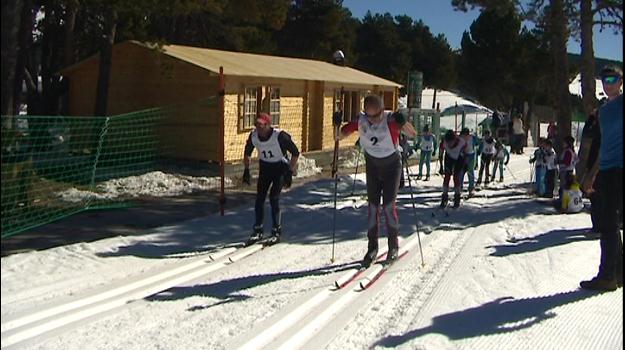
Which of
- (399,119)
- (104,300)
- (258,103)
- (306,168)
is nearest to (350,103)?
(306,168)

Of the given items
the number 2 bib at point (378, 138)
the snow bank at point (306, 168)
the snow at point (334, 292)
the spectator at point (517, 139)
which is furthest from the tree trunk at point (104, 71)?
the spectator at point (517, 139)

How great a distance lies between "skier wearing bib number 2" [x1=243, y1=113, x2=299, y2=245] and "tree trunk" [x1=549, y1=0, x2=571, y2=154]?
8.86 m

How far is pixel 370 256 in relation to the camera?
7.44 meters

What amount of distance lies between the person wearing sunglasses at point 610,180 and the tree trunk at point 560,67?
382 inches

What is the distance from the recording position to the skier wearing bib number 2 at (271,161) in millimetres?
8477

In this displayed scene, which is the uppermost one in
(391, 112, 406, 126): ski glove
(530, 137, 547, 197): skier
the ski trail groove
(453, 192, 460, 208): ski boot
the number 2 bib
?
(391, 112, 406, 126): ski glove

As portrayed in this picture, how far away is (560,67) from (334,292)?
11449 millimetres

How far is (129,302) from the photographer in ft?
19.7

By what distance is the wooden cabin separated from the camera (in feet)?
59.0

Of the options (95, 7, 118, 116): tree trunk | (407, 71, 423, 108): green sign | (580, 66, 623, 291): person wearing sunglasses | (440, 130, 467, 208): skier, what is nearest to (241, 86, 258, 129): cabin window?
(95, 7, 118, 116): tree trunk

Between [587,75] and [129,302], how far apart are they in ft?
41.2

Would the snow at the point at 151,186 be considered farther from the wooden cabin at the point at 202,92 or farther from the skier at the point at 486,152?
the skier at the point at 486,152

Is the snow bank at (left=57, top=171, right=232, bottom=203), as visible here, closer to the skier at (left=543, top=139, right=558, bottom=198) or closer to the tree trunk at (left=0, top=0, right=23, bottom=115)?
the skier at (left=543, top=139, right=558, bottom=198)

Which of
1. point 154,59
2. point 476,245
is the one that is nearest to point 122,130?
point 154,59
